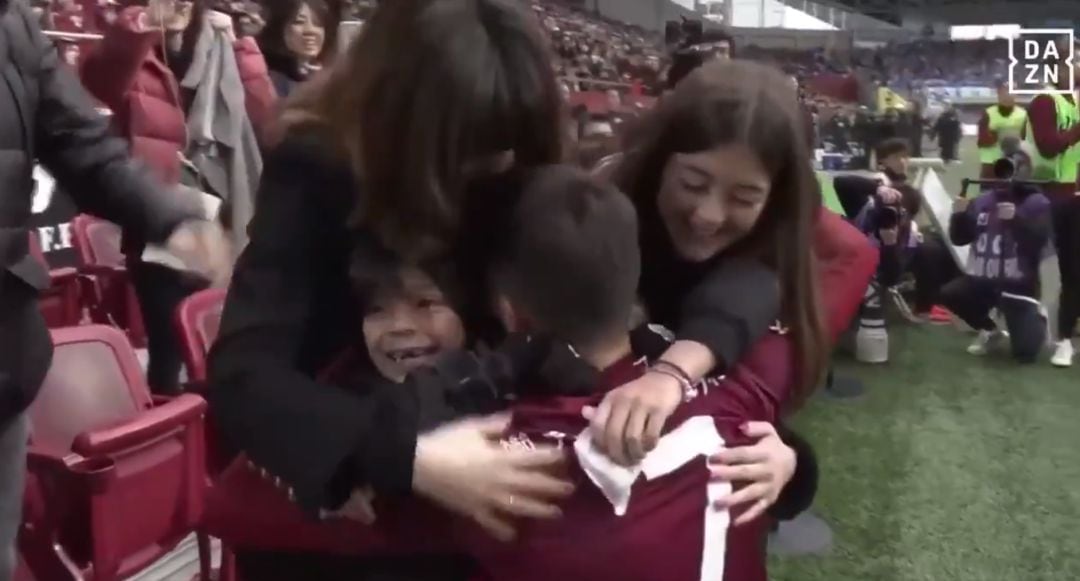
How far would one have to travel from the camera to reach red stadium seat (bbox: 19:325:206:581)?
1.59 metres

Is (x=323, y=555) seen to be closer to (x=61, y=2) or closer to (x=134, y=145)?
(x=134, y=145)

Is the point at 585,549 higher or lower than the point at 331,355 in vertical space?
lower

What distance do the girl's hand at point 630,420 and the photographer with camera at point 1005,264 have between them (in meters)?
4.77

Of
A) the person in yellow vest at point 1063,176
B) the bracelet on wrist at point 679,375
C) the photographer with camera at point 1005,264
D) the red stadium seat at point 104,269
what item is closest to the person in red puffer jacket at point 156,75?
the red stadium seat at point 104,269

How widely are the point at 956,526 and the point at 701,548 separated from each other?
97.5 inches

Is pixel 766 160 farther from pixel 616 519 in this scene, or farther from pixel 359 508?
pixel 359 508

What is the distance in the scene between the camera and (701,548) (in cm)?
94

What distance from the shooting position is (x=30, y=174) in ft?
4.59

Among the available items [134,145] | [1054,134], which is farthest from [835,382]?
[134,145]

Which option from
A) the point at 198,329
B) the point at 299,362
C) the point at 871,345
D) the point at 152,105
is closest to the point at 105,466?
the point at 198,329

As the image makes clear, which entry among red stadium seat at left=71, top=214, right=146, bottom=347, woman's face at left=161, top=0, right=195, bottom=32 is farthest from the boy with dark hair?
red stadium seat at left=71, top=214, right=146, bottom=347

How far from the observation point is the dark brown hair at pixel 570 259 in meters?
0.89

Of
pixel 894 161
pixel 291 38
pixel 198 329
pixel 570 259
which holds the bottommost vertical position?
→ pixel 198 329

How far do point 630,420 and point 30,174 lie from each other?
2.94 feet
